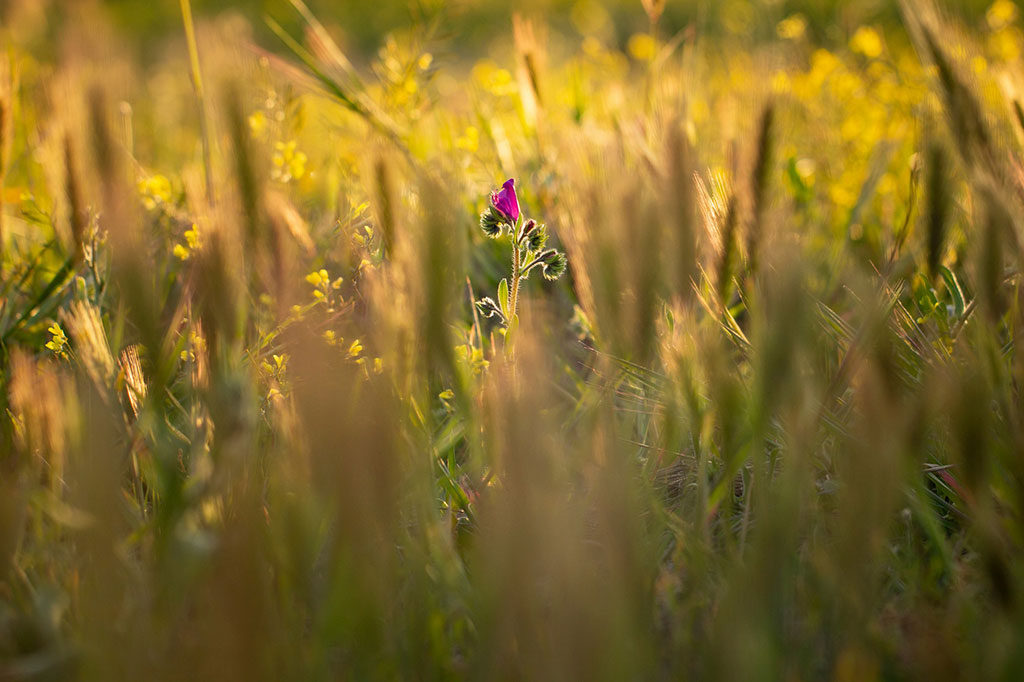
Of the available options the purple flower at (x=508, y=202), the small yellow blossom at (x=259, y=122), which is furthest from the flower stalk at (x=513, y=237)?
the small yellow blossom at (x=259, y=122)

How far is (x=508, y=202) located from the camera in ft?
3.10

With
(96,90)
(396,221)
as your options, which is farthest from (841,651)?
(96,90)

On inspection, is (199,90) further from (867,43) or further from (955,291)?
(867,43)

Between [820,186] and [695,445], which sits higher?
[820,186]

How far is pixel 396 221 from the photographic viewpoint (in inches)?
34.5

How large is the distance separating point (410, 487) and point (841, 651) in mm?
469

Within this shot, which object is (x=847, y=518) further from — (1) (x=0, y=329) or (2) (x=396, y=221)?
(1) (x=0, y=329)

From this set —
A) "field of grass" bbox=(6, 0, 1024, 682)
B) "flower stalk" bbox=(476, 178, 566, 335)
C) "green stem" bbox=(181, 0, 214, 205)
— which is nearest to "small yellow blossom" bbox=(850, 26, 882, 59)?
"field of grass" bbox=(6, 0, 1024, 682)

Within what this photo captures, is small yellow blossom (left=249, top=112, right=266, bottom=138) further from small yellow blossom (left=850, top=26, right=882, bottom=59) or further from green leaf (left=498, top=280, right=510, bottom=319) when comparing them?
small yellow blossom (left=850, top=26, right=882, bottom=59)

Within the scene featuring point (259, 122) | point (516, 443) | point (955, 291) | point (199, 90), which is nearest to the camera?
point (516, 443)

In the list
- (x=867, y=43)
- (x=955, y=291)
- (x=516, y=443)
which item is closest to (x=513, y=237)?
(x=516, y=443)

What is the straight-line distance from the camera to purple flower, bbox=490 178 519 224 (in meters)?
0.94

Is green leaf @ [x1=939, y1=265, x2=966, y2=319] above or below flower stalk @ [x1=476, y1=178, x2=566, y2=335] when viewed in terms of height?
below

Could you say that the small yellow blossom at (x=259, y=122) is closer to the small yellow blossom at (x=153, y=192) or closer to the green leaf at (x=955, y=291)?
the small yellow blossom at (x=153, y=192)
